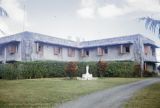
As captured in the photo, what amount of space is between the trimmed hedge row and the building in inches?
187

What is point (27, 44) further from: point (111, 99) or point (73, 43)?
point (111, 99)

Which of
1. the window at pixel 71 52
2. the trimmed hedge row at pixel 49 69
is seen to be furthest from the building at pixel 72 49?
the trimmed hedge row at pixel 49 69

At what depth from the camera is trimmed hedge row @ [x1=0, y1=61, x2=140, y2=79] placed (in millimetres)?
30192

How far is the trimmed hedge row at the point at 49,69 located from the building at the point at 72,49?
4.75 m

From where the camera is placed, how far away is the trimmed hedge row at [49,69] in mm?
30192

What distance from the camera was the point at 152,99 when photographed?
1420 centimetres

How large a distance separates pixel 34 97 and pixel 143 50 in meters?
28.9

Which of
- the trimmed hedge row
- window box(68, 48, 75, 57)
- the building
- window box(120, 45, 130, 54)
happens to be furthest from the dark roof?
the trimmed hedge row

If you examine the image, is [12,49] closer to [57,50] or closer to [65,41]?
[57,50]

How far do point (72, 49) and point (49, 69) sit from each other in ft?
39.6

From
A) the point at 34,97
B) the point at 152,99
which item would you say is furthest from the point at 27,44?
the point at 152,99

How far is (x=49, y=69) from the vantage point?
112 ft

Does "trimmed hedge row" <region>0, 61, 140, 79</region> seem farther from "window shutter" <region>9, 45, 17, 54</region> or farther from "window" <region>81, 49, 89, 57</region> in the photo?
"window" <region>81, 49, 89, 57</region>

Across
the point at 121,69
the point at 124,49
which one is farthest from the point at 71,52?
the point at 121,69
